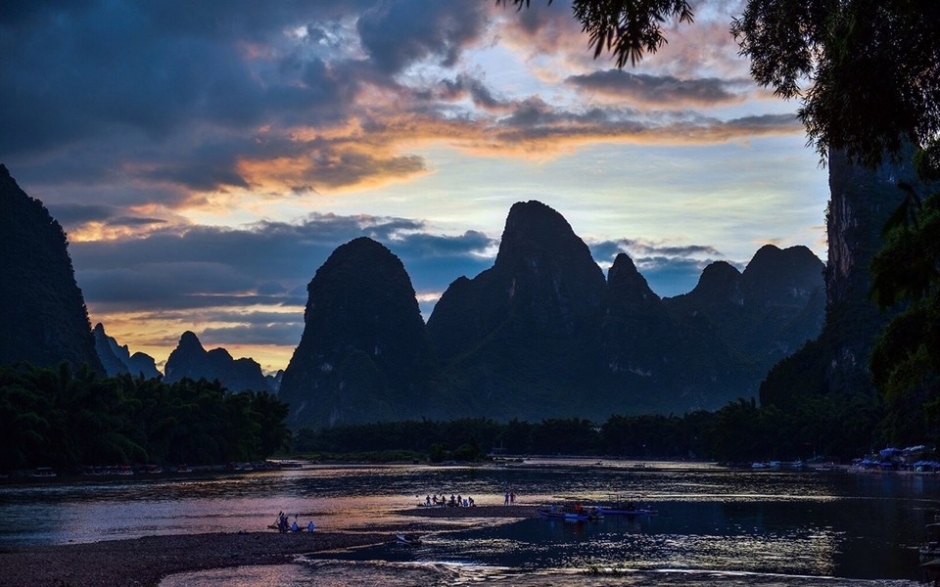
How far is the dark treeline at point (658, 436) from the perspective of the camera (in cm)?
12681

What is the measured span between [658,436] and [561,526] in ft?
382

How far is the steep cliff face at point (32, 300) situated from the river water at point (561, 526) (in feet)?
320

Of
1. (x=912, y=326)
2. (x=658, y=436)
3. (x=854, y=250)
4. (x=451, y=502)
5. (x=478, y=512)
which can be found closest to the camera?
(x=912, y=326)

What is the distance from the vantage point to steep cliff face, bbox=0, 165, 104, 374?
587 feet

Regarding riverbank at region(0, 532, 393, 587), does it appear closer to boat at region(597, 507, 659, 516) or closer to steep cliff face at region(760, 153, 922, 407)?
boat at region(597, 507, 659, 516)

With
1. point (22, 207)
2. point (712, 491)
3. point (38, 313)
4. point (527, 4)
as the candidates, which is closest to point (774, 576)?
point (527, 4)

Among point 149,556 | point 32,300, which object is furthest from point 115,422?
point 32,300

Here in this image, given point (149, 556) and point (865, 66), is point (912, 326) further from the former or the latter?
point (149, 556)

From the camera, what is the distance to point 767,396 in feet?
563

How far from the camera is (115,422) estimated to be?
103562 mm

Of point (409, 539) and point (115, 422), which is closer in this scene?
point (409, 539)

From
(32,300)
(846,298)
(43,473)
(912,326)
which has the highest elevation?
(32,300)

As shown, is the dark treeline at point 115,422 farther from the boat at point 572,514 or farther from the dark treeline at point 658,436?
the boat at point 572,514

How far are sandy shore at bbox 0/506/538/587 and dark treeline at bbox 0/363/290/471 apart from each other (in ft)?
168
